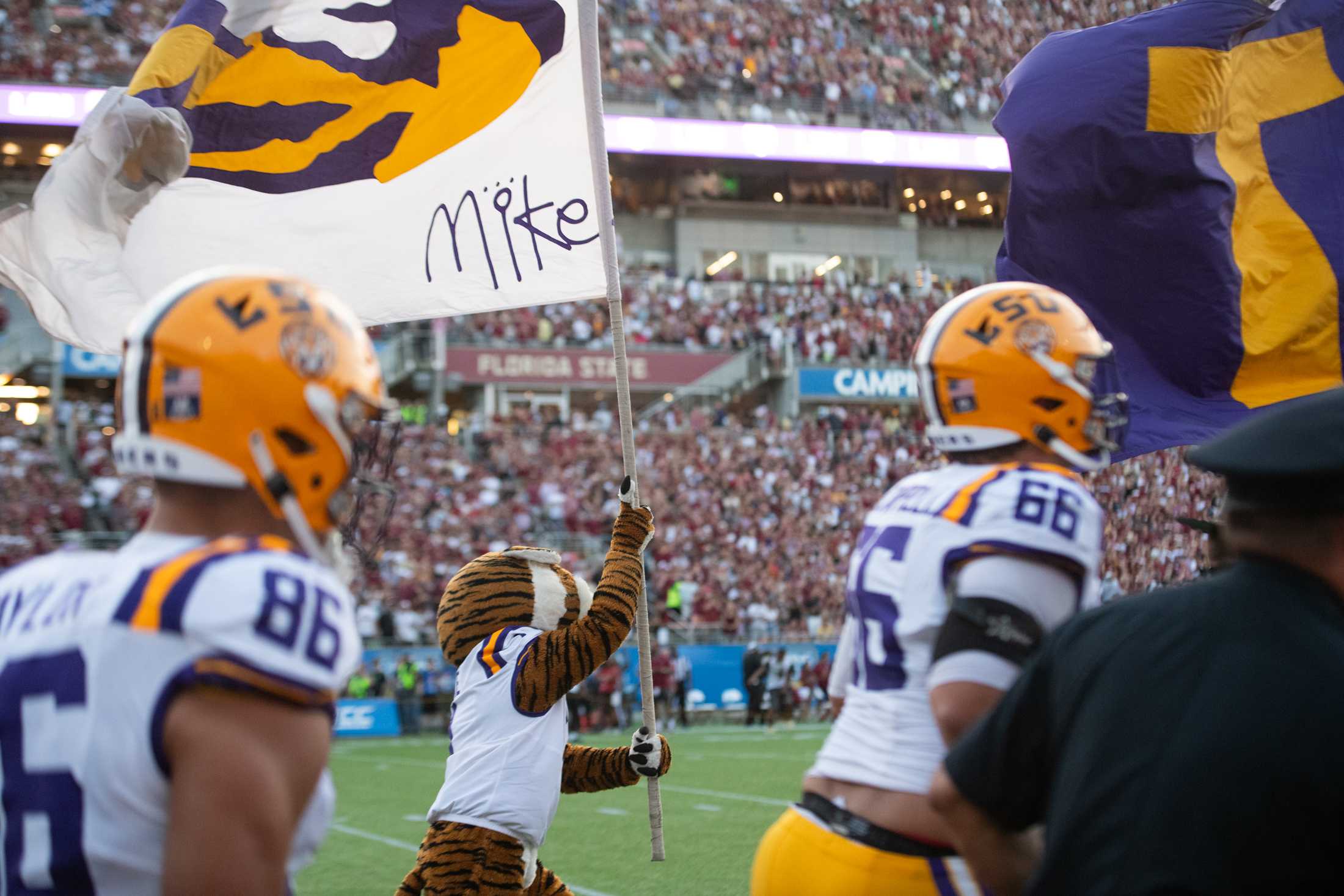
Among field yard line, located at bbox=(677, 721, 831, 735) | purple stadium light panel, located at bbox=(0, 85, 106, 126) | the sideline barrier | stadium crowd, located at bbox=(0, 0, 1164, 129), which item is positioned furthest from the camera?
stadium crowd, located at bbox=(0, 0, 1164, 129)

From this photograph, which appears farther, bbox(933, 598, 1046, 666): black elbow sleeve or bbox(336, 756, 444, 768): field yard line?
bbox(336, 756, 444, 768): field yard line

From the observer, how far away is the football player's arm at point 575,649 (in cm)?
407

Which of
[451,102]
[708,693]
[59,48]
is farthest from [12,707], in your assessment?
[59,48]

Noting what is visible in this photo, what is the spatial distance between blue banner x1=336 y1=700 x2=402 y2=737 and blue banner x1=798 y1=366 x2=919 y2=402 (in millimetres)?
14126

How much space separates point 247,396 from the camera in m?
1.93

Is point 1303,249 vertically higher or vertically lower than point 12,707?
higher

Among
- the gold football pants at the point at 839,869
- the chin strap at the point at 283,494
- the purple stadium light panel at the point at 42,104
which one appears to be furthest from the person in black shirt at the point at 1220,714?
the purple stadium light panel at the point at 42,104

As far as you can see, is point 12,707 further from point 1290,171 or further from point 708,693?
point 708,693

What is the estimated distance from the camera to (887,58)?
118 ft

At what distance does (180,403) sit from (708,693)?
20253mm

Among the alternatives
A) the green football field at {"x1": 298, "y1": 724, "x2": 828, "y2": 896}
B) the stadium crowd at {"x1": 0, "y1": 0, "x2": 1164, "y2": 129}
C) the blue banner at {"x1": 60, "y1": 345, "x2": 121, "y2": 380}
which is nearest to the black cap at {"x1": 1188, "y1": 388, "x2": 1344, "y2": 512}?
the green football field at {"x1": 298, "y1": 724, "x2": 828, "y2": 896}

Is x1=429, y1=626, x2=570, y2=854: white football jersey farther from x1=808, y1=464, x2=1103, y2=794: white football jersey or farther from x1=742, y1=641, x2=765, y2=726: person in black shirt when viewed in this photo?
x1=742, y1=641, x2=765, y2=726: person in black shirt

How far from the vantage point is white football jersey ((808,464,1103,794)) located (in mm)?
2354

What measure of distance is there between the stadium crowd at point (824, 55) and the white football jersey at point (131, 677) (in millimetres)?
31537
